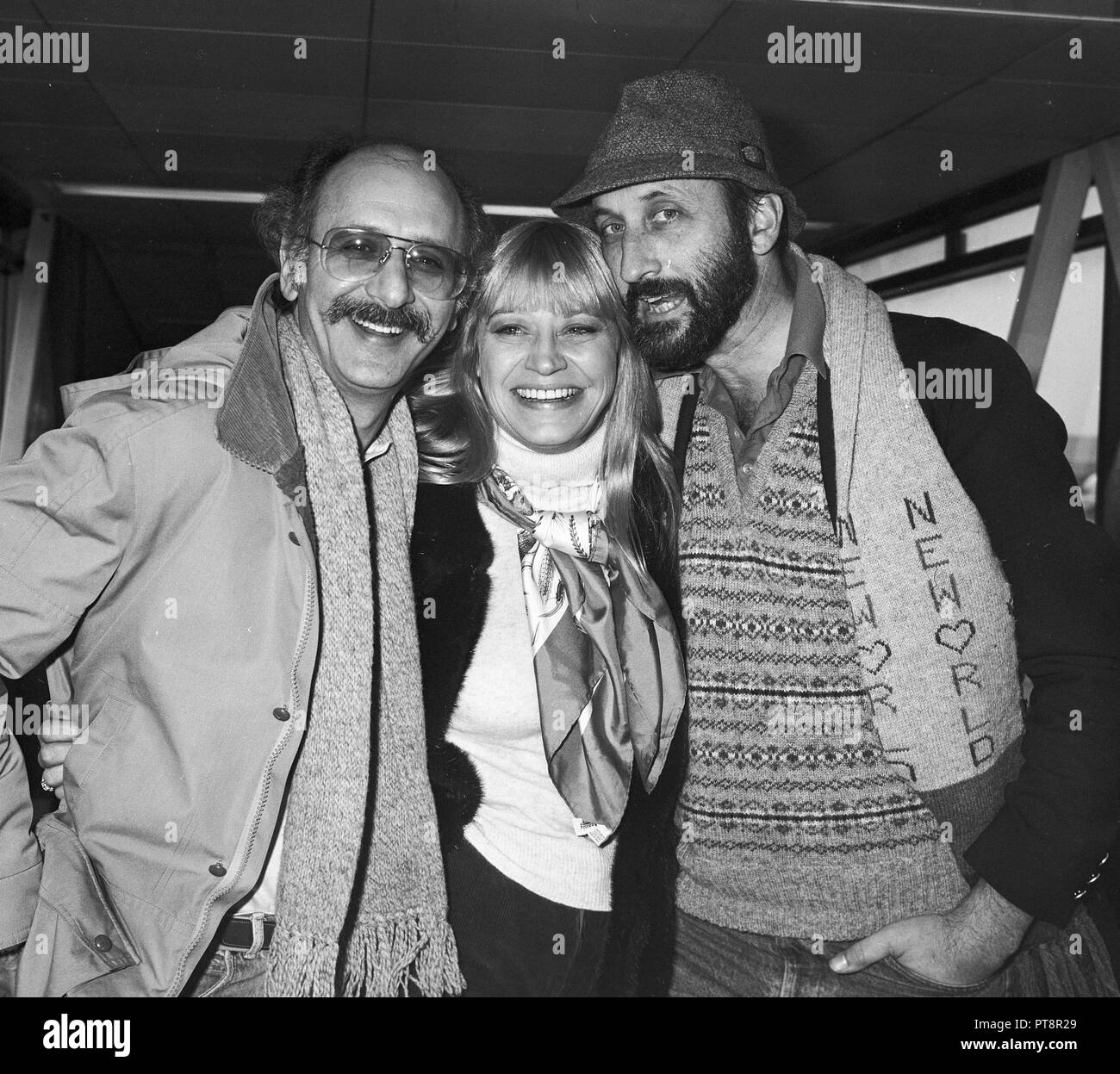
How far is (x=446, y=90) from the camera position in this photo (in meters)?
3.38

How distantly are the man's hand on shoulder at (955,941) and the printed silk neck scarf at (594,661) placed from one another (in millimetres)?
407

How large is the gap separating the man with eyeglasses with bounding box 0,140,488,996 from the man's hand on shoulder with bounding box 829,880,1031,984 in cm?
67

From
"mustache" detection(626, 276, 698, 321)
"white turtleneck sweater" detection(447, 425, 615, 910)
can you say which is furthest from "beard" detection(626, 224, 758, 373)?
"white turtleneck sweater" detection(447, 425, 615, 910)

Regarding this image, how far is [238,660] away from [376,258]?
2.05 feet

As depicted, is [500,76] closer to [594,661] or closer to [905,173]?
[905,173]

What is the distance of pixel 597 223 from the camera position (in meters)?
1.71

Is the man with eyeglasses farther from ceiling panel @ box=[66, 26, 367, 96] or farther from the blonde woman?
ceiling panel @ box=[66, 26, 367, 96]

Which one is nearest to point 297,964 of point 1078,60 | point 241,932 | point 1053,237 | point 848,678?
point 241,932

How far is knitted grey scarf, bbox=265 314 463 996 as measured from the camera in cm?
133

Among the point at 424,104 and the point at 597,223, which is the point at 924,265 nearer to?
the point at 424,104

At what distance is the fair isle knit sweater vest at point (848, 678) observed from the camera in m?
1.48

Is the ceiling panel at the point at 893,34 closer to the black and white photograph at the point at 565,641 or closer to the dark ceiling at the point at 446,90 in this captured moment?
the dark ceiling at the point at 446,90
